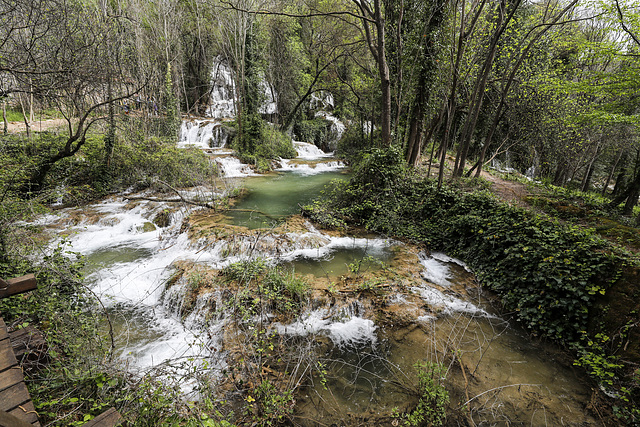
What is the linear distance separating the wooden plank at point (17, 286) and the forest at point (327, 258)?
2.51 ft

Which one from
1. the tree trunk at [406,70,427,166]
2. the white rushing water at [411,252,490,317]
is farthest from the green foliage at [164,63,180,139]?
the white rushing water at [411,252,490,317]

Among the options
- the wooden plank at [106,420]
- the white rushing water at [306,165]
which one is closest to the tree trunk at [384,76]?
the wooden plank at [106,420]

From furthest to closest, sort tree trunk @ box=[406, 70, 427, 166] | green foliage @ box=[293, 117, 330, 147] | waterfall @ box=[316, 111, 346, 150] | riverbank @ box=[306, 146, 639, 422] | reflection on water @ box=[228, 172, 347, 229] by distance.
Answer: waterfall @ box=[316, 111, 346, 150] → green foliage @ box=[293, 117, 330, 147] → tree trunk @ box=[406, 70, 427, 166] → reflection on water @ box=[228, 172, 347, 229] → riverbank @ box=[306, 146, 639, 422]

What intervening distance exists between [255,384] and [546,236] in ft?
20.3

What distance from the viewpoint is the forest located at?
339cm

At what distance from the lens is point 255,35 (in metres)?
20.6

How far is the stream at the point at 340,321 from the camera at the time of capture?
11.7 feet

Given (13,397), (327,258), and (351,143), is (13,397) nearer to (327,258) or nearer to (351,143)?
(327,258)

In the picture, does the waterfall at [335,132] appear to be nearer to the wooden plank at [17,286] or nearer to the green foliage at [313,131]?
the green foliage at [313,131]

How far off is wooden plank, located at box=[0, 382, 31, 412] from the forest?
0.62 m

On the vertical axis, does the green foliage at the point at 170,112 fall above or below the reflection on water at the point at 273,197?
above

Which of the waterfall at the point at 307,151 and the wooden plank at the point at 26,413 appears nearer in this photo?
the wooden plank at the point at 26,413

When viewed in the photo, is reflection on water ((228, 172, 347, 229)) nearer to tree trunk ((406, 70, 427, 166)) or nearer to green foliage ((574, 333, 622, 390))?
tree trunk ((406, 70, 427, 166))

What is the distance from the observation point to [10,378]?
74.5 inches
